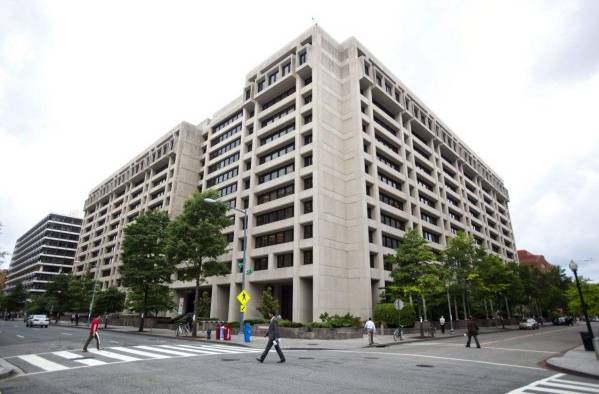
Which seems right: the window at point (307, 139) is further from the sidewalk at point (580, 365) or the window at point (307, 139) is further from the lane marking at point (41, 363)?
the lane marking at point (41, 363)

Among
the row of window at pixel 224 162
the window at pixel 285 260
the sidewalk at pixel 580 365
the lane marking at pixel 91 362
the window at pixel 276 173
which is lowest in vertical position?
the sidewalk at pixel 580 365

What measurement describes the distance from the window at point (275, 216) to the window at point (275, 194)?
1727 millimetres

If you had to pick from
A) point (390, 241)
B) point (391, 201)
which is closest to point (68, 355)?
point (390, 241)

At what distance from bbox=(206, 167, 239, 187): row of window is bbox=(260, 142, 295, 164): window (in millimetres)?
6284

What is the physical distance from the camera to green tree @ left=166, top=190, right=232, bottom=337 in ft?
94.6

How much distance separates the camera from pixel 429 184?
57.3 meters

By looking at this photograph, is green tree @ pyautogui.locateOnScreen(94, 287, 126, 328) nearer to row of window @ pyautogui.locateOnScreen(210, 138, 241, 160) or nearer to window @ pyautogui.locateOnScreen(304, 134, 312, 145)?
row of window @ pyautogui.locateOnScreen(210, 138, 241, 160)

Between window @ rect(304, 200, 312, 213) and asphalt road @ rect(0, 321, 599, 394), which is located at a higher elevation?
window @ rect(304, 200, 312, 213)

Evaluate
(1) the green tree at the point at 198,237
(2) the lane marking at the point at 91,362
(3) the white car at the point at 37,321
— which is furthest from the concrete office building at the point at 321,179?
(2) the lane marking at the point at 91,362

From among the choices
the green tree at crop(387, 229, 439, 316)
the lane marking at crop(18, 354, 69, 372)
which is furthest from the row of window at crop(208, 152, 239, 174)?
the lane marking at crop(18, 354, 69, 372)

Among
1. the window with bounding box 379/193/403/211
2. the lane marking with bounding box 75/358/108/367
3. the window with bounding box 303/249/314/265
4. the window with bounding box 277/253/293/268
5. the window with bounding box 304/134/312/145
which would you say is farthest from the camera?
the window with bounding box 379/193/403/211

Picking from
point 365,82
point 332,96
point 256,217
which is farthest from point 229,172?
point 365,82

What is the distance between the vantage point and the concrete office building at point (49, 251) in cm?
11519

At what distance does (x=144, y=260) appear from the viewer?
35469 millimetres
